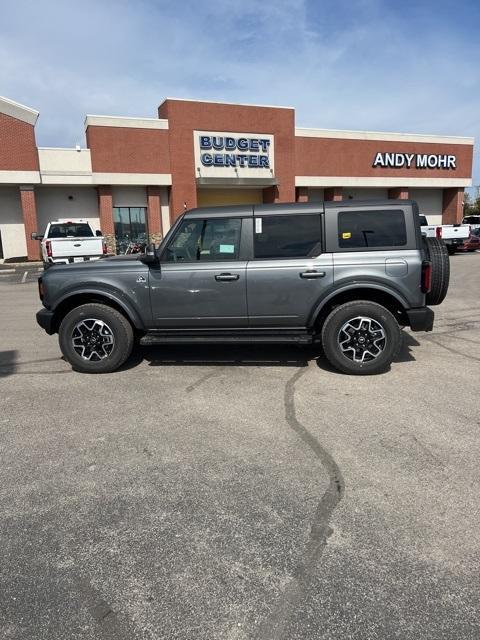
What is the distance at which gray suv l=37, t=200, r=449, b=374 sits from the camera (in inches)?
218

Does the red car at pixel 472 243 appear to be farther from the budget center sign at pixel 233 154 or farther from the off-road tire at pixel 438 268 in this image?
the off-road tire at pixel 438 268

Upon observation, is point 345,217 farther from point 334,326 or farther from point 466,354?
point 466,354

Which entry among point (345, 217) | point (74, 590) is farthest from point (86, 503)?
point (345, 217)

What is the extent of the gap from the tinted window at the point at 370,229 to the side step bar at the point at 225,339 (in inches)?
48.2

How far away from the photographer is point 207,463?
356 centimetres

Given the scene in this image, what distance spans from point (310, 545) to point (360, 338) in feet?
10.8

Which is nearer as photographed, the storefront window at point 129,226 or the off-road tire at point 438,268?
the off-road tire at point 438,268

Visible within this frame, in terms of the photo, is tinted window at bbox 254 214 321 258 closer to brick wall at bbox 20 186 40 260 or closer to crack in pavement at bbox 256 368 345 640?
crack in pavement at bbox 256 368 345 640

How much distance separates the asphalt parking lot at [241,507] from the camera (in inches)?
85.5

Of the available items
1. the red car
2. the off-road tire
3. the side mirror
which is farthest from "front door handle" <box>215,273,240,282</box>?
the red car

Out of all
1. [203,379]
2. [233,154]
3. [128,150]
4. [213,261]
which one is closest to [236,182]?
[233,154]

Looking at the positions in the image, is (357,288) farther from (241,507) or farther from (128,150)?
(128,150)

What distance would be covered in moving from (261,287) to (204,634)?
3.99 m

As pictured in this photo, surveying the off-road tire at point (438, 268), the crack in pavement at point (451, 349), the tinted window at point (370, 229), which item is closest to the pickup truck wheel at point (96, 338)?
the tinted window at point (370, 229)
